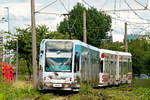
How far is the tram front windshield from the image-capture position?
22672mm

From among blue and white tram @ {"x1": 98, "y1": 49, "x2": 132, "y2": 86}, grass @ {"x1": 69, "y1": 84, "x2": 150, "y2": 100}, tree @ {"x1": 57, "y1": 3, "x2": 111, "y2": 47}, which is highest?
tree @ {"x1": 57, "y1": 3, "x2": 111, "y2": 47}

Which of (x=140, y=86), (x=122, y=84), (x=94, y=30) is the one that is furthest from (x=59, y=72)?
(x=94, y=30)

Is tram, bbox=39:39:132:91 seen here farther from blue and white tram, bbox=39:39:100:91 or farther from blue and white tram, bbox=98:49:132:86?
blue and white tram, bbox=98:49:132:86

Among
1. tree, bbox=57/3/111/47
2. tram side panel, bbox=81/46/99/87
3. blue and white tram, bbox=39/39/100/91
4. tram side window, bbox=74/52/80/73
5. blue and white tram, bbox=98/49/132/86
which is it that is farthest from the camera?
tree, bbox=57/3/111/47

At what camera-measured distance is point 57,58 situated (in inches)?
893

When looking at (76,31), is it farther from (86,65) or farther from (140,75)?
(86,65)

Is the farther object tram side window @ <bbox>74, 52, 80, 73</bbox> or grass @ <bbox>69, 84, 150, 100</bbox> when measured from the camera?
tram side window @ <bbox>74, 52, 80, 73</bbox>

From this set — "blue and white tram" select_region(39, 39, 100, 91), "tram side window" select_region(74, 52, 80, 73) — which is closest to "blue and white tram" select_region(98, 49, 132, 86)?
"tram side window" select_region(74, 52, 80, 73)

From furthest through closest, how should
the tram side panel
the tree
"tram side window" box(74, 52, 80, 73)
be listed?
the tree, the tram side panel, "tram side window" box(74, 52, 80, 73)

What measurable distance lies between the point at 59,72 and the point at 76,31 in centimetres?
5148

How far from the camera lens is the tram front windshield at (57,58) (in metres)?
22.7

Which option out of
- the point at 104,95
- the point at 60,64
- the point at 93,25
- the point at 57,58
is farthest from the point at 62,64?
the point at 93,25

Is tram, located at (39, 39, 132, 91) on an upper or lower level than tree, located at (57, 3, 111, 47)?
lower

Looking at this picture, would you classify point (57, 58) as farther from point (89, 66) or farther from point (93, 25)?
point (93, 25)
